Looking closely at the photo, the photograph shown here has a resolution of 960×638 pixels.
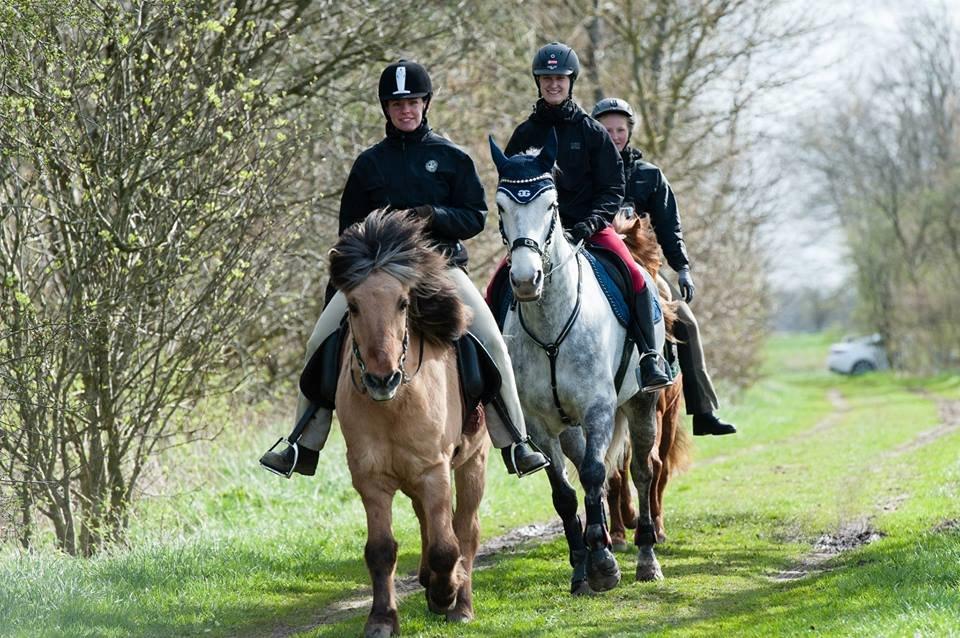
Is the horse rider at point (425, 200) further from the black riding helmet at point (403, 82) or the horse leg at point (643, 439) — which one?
the horse leg at point (643, 439)

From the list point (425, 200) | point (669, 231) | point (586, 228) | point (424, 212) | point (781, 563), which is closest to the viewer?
point (424, 212)

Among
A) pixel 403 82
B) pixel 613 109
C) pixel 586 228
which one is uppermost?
pixel 613 109

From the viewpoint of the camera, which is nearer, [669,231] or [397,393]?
[397,393]

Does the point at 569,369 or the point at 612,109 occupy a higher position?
the point at 612,109

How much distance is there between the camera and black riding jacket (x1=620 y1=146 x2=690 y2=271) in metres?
10.3

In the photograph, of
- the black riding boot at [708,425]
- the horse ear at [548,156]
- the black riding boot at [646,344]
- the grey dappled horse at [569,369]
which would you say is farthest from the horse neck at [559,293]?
the black riding boot at [708,425]

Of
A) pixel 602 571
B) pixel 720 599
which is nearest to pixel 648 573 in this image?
pixel 602 571

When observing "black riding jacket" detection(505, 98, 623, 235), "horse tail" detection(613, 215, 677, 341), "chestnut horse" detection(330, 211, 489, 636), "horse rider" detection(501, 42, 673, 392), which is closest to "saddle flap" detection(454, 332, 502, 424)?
"chestnut horse" detection(330, 211, 489, 636)

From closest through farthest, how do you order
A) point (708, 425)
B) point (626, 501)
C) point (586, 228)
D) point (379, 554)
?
point (379, 554), point (586, 228), point (626, 501), point (708, 425)

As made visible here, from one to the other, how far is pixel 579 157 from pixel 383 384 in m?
3.30

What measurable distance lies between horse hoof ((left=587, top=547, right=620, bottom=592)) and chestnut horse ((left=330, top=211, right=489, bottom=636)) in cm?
129

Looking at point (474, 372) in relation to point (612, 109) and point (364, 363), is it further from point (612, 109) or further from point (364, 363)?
point (612, 109)

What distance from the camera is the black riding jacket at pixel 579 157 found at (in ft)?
28.5

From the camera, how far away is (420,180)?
7.61m
